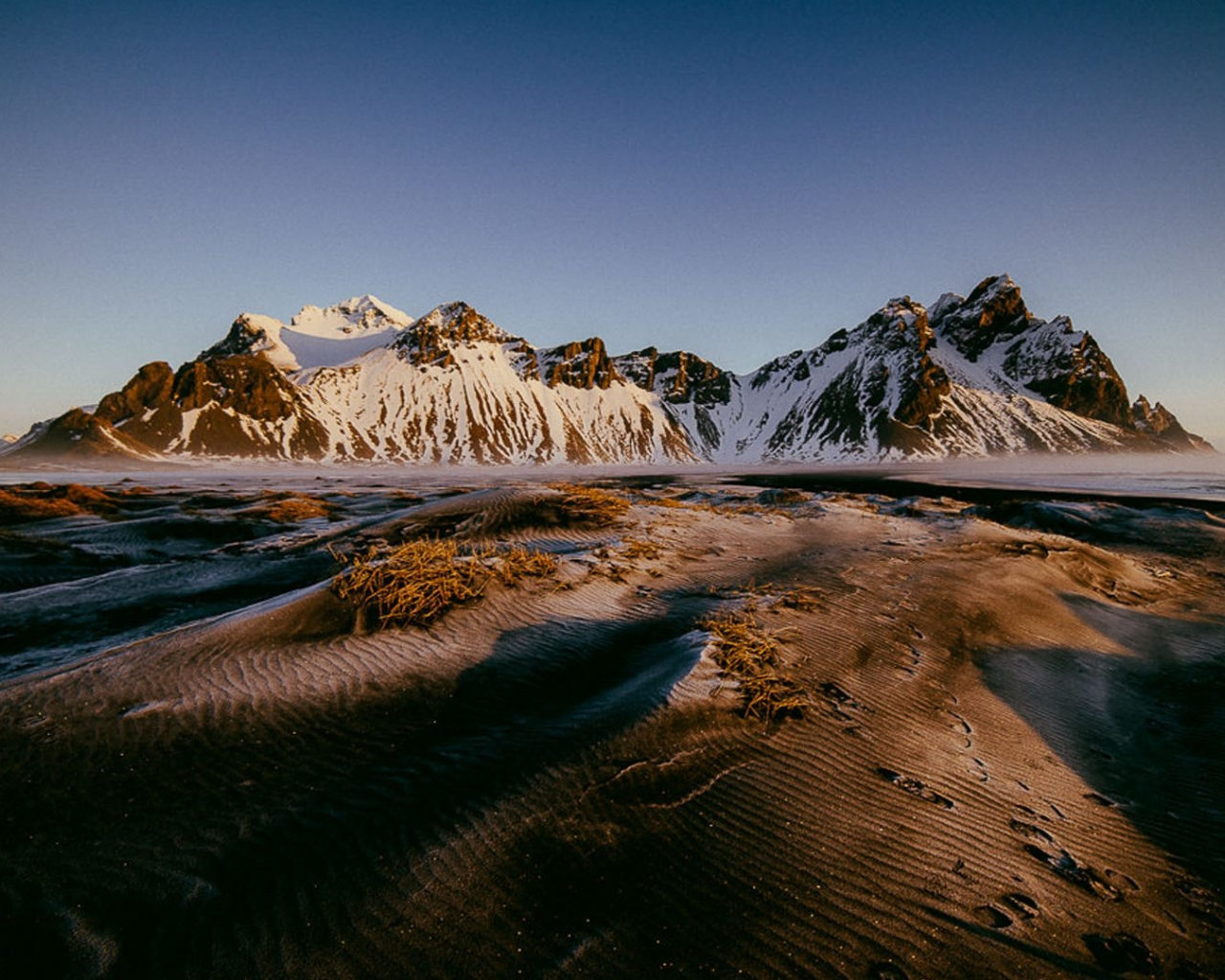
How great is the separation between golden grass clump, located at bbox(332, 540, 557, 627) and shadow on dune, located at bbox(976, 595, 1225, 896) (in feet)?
16.5

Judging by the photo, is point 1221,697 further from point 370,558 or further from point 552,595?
point 370,558

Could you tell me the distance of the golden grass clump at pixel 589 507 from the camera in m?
9.42

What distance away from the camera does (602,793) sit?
2.55m

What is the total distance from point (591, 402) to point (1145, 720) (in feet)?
558

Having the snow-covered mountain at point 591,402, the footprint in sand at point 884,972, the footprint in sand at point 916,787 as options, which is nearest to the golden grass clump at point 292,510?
the footprint in sand at point 916,787

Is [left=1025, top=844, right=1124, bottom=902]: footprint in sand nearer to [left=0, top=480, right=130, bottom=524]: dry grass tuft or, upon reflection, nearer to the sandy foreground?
the sandy foreground

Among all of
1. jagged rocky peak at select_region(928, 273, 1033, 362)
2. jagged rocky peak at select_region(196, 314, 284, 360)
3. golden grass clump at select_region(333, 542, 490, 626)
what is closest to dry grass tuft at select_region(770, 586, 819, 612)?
golden grass clump at select_region(333, 542, 490, 626)

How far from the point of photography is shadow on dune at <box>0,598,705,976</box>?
1812 mm

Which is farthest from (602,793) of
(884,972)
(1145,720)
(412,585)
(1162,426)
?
(1162,426)

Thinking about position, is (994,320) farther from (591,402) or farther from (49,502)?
(49,502)

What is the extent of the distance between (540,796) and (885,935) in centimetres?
155

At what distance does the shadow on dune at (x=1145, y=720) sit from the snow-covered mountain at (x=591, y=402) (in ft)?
426

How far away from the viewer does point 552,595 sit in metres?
5.68

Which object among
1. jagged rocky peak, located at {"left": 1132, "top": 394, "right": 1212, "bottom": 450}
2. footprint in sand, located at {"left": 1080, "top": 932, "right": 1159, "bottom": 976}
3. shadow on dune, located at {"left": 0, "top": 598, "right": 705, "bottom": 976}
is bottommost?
footprint in sand, located at {"left": 1080, "top": 932, "right": 1159, "bottom": 976}
